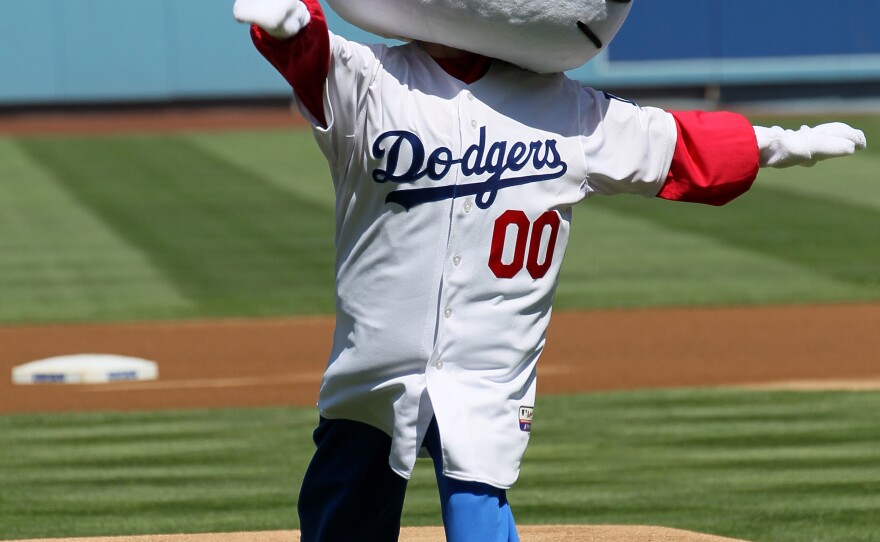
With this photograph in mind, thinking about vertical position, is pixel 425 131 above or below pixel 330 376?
above

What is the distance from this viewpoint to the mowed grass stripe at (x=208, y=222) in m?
11.3

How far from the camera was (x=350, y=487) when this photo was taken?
3.63 meters

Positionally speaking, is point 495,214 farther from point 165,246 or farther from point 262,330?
point 165,246

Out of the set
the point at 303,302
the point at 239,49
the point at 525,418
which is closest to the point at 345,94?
the point at 525,418

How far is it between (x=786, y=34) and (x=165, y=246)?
13038 millimetres

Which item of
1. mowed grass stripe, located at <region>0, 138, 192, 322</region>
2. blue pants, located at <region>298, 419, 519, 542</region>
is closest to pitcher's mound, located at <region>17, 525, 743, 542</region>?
blue pants, located at <region>298, 419, 519, 542</region>

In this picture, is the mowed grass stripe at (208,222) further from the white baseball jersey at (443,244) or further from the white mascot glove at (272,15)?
the white mascot glove at (272,15)

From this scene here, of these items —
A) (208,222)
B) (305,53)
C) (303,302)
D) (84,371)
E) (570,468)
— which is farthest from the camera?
(208,222)

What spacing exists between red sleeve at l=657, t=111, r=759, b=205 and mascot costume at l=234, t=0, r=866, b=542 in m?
0.14

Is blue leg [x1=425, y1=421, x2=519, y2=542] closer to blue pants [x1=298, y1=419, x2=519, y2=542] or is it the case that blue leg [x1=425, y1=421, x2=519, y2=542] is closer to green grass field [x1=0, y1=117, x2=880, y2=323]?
blue pants [x1=298, y1=419, x2=519, y2=542]

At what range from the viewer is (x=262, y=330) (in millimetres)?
9977

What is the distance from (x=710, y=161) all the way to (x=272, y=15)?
112 cm

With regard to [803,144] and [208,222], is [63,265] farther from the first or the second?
[803,144]

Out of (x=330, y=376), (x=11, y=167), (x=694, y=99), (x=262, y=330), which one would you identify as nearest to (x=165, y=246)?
(x=262, y=330)
